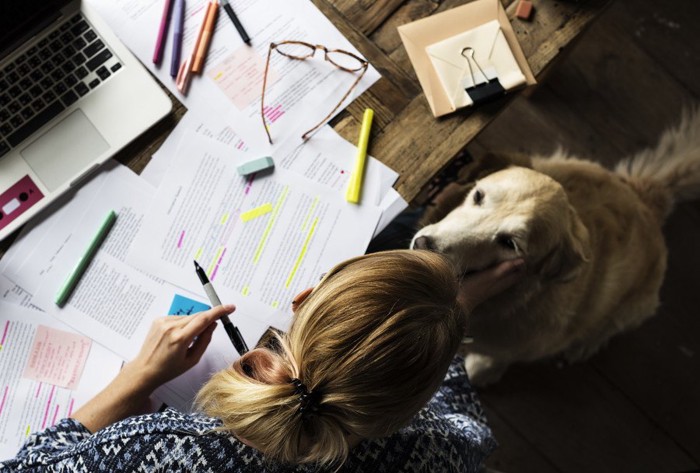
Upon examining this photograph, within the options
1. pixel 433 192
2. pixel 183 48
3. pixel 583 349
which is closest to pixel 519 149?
pixel 433 192

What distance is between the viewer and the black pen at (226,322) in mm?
1021

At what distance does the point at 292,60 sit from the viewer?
1.11m

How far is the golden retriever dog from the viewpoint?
1.13 meters

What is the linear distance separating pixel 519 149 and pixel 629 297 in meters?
0.63

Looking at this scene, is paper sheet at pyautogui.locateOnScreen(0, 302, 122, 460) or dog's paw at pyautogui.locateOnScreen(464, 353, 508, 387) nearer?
paper sheet at pyautogui.locateOnScreen(0, 302, 122, 460)

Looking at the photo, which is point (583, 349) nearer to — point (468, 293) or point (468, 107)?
point (468, 293)

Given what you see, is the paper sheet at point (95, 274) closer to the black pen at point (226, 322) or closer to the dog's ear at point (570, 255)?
the black pen at point (226, 322)

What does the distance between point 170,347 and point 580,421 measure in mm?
1404

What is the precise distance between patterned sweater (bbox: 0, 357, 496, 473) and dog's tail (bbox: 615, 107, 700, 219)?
87 centimetres

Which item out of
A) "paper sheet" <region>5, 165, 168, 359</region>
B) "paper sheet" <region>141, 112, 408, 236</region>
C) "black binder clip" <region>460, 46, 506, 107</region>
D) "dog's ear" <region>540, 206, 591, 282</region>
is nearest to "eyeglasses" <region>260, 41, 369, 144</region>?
"paper sheet" <region>141, 112, 408, 236</region>

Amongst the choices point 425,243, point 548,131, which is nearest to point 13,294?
point 425,243

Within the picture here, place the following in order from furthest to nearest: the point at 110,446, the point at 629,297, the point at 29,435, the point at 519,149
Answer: the point at 519,149, the point at 629,297, the point at 29,435, the point at 110,446

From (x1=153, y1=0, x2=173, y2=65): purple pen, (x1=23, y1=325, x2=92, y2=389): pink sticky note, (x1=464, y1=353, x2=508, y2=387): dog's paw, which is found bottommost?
(x1=464, y1=353, x2=508, y2=387): dog's paw

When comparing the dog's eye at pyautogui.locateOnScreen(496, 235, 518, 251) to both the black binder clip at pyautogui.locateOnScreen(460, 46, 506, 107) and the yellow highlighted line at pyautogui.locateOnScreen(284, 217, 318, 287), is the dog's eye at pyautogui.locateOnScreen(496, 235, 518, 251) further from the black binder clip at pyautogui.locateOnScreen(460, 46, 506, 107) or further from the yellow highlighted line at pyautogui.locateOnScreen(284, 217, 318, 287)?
the yellow highlighted line at pyautogui.locateOnScreen(284, 217, 318, 287)
